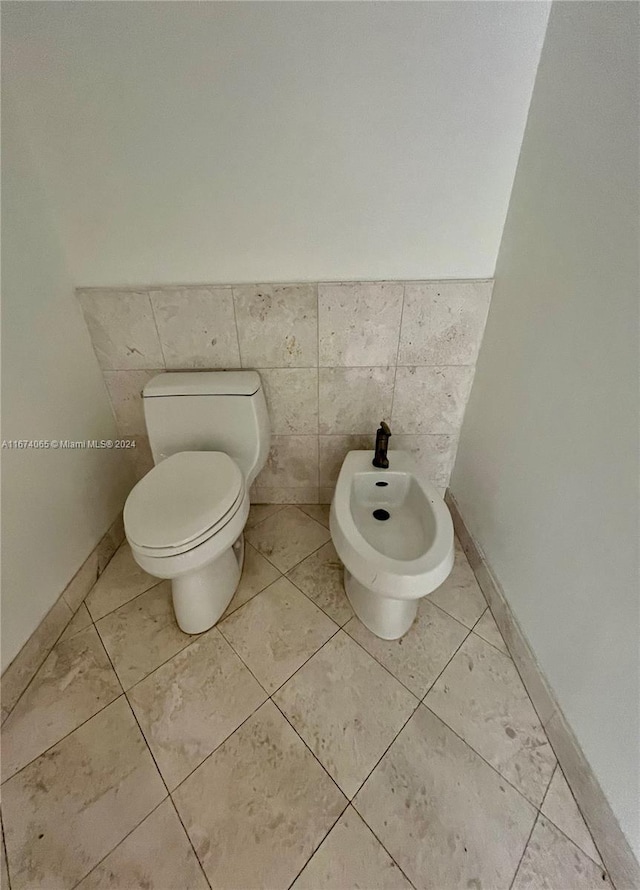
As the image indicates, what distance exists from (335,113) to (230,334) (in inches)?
26.3

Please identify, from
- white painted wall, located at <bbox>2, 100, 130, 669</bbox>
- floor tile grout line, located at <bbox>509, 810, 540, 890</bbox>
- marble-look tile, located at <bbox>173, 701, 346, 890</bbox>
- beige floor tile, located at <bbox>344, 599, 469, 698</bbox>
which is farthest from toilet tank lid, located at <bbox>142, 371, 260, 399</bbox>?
floor tile grout line, located at <bbox>509, 810, 540, 890</bbox>

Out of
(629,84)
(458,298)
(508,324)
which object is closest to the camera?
(629,84)

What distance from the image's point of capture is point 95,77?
2.94ft

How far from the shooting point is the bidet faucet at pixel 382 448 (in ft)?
3.91

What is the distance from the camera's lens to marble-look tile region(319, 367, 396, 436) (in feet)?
4.24

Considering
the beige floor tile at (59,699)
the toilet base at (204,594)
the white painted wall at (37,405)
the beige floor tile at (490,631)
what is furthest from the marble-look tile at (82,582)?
the beige floor tile at (490,631)

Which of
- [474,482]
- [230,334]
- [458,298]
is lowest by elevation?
[474,482]

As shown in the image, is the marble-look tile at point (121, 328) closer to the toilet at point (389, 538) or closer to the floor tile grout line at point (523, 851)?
the toilet at point (389, 538)

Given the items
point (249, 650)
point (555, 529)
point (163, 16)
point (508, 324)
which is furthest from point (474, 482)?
point (163, 16)

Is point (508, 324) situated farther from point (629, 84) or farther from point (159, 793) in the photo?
point (159, 793)

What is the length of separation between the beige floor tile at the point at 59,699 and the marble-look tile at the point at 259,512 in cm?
65

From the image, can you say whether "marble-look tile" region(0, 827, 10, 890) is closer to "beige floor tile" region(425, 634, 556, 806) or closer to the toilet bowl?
the toilet bowl

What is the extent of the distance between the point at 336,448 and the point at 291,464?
208 mm

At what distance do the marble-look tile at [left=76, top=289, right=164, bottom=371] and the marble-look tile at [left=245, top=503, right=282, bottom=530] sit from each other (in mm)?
722
